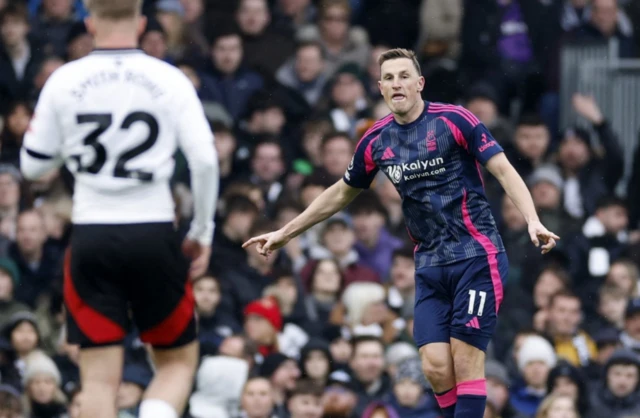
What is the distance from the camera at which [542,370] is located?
13516 mm

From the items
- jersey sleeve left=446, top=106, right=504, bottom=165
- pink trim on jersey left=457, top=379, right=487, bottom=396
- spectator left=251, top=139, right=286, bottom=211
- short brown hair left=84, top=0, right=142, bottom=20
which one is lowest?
pink trim on jersey left=457, top=379, right=487, bottom=396

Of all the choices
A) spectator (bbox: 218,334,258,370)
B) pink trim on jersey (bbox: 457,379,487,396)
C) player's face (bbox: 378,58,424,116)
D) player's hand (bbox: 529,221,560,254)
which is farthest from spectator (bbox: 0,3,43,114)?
player's hand (bbox: 529,221,560,254)

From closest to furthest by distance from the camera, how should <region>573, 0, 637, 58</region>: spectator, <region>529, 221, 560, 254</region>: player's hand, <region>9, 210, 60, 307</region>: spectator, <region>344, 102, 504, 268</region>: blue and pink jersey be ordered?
<region>529, 221, 560, 254</region>: player's hand
<region>344, 102, 504, 268</region>: blue and pink jersey
<region>9, 210, 60, 307</region>: spectator
<region>573, 0, 637, 58</region>: spectator

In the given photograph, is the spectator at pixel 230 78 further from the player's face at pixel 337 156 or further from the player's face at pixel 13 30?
the player's face at pixel 13 30

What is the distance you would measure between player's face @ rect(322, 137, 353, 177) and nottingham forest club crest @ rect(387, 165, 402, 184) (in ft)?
19.4

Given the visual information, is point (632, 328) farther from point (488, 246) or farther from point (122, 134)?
point (122, 134)

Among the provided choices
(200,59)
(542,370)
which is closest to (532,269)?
(542,370)

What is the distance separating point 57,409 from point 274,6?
659 centimetres

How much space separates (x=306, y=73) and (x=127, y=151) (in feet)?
29.3

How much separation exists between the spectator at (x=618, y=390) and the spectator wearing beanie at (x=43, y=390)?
4.47 meters

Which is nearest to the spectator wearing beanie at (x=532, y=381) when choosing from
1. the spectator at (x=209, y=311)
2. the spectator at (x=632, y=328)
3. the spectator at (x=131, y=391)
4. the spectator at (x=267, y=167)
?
the spectator at (x=632, y=328)

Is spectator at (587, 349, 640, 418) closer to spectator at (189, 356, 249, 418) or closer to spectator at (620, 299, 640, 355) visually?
spectator at (620, 299, 640, 355)

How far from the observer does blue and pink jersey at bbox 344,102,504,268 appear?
31.0ft

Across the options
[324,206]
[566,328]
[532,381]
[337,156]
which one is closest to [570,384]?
[532,381]
